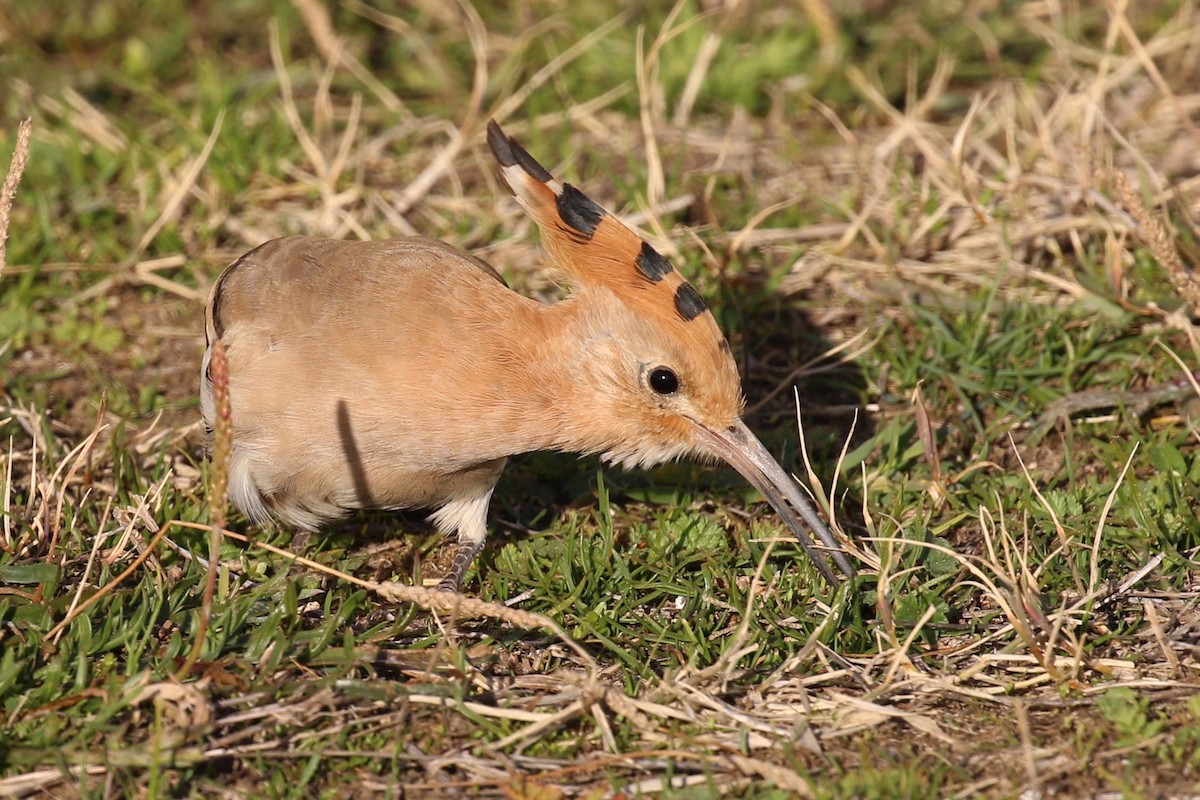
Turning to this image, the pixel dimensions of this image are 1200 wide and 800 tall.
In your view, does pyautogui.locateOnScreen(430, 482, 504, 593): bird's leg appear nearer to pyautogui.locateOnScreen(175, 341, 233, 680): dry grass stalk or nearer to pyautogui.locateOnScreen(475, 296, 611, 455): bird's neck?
pyautogui.locateOnScreen(475, 296, 611, 455): bird's neck

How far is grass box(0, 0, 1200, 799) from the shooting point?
3109mm

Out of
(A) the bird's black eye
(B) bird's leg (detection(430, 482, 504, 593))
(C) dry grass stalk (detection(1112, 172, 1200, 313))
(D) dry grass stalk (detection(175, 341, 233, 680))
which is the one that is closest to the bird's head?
(A) the bird's black eye

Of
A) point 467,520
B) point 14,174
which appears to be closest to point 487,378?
point 467,520

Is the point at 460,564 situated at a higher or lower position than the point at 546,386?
lower

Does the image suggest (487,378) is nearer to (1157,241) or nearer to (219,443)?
(219,443)

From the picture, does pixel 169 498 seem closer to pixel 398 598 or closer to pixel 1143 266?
pixel 398 598

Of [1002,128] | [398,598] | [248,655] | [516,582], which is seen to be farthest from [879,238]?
[248,655]

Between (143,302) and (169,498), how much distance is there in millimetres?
1296

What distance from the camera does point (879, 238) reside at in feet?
17.1

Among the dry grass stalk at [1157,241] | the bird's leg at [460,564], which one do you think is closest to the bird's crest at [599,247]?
the bird's leg at [460,564]

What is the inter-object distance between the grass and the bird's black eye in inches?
19.1

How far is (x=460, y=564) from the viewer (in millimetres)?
3840

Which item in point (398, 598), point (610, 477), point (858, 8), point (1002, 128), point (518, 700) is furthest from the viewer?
point (858, 8)

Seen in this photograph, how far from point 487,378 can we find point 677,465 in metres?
0.98
